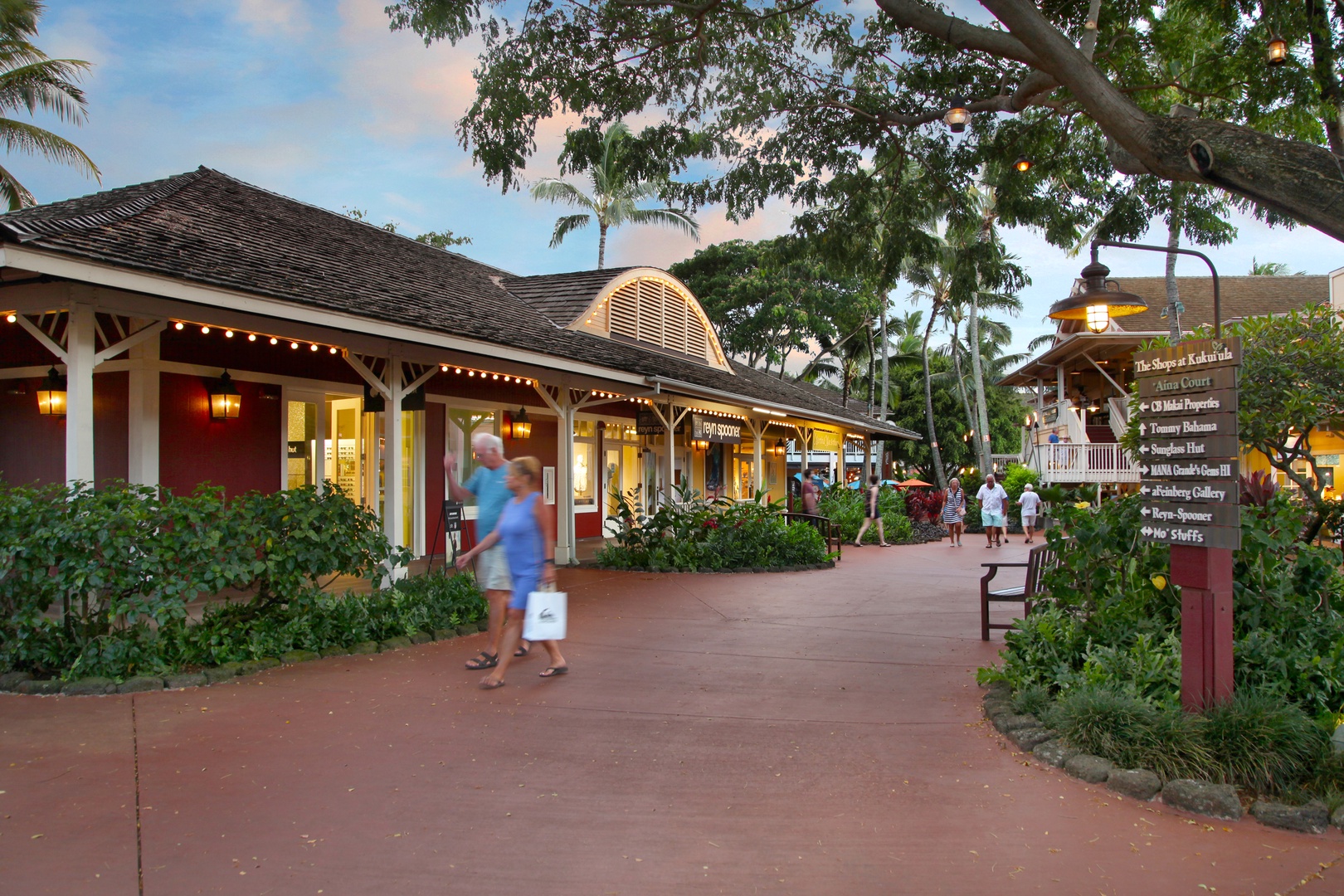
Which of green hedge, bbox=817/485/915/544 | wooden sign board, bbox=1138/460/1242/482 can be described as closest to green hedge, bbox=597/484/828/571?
green hedge, bbox=817/485/915/544

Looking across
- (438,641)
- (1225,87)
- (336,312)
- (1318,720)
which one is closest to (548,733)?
(438,641)

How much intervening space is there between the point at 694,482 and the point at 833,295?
59.6 feet

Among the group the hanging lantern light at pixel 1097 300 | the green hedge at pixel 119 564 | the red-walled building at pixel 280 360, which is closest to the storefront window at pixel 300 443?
the red-walled building at pixel 280 360

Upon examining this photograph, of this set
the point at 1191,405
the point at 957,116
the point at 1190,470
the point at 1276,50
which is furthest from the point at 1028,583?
the point at 1276,50

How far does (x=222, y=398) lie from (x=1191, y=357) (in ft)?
29.4

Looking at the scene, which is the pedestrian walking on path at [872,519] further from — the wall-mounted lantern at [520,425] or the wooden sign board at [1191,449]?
the wooden sign board at [1191,449]

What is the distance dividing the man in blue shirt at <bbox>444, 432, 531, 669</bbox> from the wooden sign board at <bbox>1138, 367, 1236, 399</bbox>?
428 centimetres

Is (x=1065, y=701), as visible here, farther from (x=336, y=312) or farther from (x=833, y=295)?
(x=833, y=295)

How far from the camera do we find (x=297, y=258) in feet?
31.3

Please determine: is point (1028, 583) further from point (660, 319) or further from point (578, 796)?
point (660, 319)

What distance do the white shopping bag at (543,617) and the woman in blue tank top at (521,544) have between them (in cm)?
13

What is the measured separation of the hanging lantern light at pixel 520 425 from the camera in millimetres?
13555

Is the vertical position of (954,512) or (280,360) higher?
(280,360)

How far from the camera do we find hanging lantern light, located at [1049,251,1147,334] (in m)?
6.43
